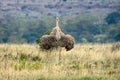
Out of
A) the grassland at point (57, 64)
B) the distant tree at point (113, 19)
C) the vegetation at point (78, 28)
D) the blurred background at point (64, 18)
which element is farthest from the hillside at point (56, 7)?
the grassland at point (57, 64)

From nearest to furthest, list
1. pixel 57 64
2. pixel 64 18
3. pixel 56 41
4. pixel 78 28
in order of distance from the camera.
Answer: pixel 57 64 → pixel 56 41 → pixel 78 28 → pixel 64 18

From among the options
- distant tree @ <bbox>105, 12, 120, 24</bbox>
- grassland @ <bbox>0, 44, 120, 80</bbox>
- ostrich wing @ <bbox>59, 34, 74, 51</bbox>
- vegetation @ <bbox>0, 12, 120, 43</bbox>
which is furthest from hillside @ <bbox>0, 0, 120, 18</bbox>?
grassland @ <bbox>0, 44, 120, 80</bbox>

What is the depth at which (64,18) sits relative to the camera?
7925cm

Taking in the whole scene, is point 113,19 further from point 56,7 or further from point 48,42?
point 48,42

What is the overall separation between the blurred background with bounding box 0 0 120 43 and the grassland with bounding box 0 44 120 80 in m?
33.9

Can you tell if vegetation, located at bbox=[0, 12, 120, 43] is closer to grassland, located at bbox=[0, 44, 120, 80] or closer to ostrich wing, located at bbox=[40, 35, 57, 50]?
ostrich wing, located at bbox=[40, 35, 57, 50]

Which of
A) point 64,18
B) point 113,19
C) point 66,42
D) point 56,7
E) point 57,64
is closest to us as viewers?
point 57,64

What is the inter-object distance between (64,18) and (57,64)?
6289 cm

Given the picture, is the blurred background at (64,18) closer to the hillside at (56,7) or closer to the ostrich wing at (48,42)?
the hillside at (56,7)

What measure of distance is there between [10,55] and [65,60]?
5.69 ft

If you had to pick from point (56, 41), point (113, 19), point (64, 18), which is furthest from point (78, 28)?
point (56, 41)

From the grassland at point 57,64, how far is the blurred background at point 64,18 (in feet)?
111

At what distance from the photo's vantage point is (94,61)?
17328mm

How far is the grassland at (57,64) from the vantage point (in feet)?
47.9
